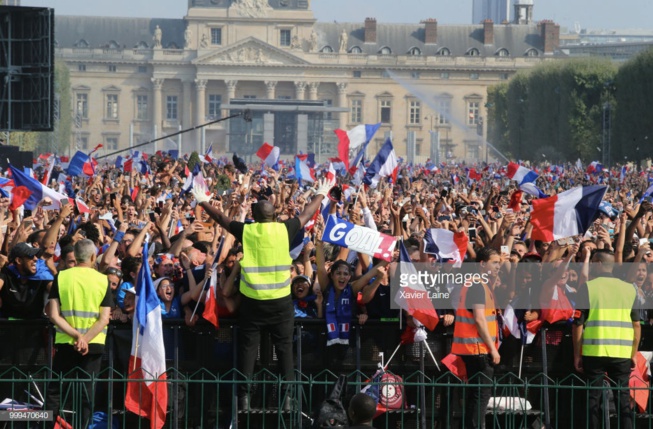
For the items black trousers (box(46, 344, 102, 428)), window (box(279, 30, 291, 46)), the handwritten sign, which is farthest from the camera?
window (box(279, 30, 291, 46))

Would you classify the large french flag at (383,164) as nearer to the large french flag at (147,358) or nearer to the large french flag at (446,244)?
the large french flag at (446,244)

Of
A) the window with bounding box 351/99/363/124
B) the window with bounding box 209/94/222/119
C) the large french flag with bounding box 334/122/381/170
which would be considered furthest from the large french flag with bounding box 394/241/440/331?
the window with bounding box 351/99/363/124

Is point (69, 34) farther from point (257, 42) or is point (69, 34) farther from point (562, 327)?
point (562, 327)

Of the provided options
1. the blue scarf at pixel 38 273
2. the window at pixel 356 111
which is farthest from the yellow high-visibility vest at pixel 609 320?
the window at pixel 356 111

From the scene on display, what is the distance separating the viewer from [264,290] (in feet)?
26.3

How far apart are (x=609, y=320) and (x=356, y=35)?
3651 inches

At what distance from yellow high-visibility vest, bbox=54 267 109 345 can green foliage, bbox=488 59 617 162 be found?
49.1 meters

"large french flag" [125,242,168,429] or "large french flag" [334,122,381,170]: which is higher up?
"large french flag" [334,122,381,170]

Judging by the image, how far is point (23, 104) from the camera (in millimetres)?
18219

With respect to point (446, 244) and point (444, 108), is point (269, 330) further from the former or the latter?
point (444, 108)

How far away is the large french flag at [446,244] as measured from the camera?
9508 mm

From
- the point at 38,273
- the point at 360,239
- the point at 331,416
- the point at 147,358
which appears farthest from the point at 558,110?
the point at 331,416

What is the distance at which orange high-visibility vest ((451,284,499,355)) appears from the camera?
792 centimetres

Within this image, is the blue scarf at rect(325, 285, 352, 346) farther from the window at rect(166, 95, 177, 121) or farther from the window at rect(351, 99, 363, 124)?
the window at rect(166, 95, 177, 121)
